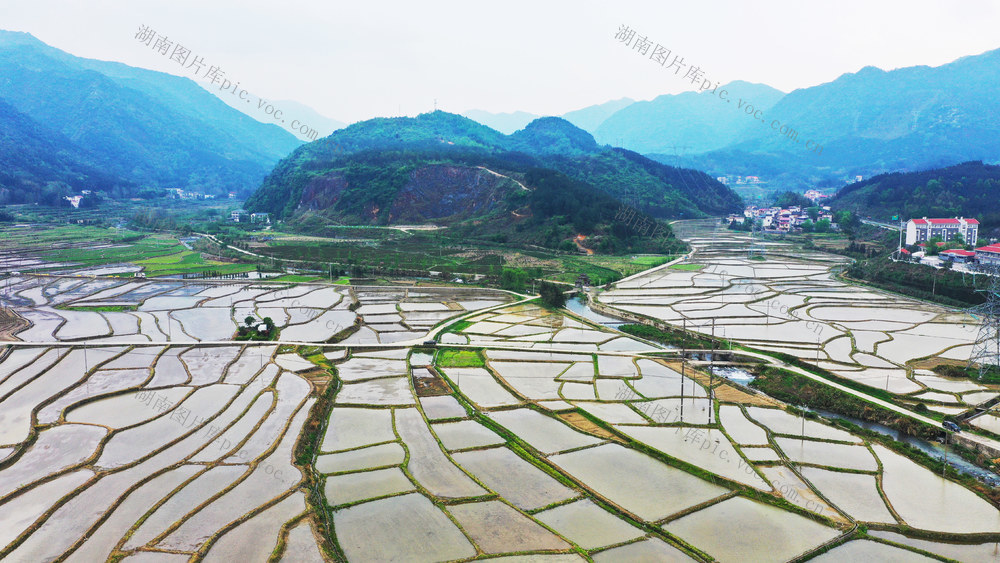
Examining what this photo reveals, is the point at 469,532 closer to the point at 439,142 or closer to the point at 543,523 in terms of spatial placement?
the point at 543,523

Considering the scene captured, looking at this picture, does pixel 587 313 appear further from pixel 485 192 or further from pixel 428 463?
pixel 485 192

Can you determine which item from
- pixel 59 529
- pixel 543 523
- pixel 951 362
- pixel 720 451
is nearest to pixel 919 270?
pixel 951 362

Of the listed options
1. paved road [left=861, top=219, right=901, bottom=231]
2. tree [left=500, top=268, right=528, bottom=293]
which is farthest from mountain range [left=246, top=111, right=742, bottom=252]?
paved road [left=861, top=219, right=901, bottom=231]

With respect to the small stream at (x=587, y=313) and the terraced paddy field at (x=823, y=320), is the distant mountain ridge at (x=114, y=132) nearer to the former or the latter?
the small stream at (x=587, y=313)

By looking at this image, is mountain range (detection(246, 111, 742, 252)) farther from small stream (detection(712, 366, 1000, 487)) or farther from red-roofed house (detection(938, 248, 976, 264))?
small stream (detection(712, 366, 1000, 487))

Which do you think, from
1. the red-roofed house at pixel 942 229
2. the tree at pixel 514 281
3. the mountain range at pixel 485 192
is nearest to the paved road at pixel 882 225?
the red-roofed house at pixel 942 229

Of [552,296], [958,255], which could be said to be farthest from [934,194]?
[552,296]
